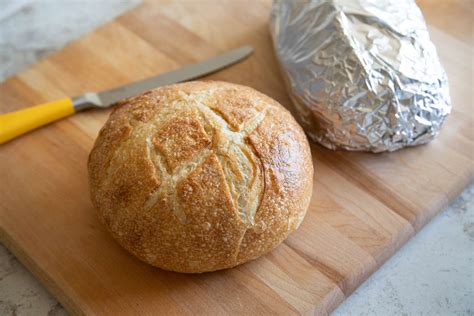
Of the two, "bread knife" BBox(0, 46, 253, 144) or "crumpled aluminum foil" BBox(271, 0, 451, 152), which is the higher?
"bread knife" BBox(0, 46, 253, 144)

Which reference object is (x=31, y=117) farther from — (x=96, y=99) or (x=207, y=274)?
(x=207, y=274)

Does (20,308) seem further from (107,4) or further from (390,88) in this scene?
(107,4)

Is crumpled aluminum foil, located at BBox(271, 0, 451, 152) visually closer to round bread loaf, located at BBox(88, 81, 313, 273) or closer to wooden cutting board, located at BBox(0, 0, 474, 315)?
wooden cutting board, located at BBox(0, 0, 474, 315)

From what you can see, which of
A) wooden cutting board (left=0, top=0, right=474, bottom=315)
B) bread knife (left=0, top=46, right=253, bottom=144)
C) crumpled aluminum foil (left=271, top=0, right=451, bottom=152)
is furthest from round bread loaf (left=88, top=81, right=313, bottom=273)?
bread knife (left=0, top=46, right=253, bottom=144)

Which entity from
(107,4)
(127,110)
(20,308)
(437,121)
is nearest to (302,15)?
(437,121)

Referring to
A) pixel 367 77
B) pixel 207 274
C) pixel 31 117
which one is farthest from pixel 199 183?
pixel 31 117

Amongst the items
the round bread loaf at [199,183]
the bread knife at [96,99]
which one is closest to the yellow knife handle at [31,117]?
the bread knife at [96,99]

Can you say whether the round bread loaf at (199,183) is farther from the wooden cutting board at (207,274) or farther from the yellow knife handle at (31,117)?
the yellow knife handle at (31,117)
